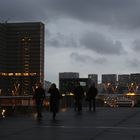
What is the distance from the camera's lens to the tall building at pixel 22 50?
17938cm

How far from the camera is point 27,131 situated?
19312 mm

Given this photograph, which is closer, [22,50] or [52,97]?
[52,97]

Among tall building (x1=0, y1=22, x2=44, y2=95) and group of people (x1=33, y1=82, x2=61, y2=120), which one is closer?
group of people (x1=33, y1=82, x2=61, y2=120)

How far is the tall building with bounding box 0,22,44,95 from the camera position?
179 m

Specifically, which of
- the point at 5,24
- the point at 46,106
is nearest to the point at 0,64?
the point at 5,24

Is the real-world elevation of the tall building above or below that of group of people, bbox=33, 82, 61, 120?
above

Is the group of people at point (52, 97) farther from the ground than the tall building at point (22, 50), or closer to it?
closer to it

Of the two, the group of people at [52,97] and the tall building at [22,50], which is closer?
the group of people at [52,97]

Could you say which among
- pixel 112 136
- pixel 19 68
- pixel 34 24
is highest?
pixel 34 24

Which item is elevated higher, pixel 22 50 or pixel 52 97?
pixel 22 50

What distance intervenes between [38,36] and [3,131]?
169 meters

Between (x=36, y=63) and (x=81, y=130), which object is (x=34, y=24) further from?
(x=81, y=130)

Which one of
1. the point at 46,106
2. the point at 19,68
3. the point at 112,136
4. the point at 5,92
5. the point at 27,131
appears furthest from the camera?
the point at 19,68

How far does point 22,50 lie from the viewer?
19462 cm
